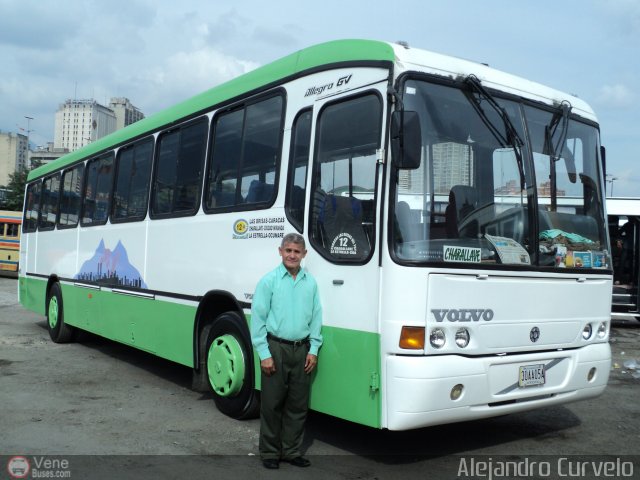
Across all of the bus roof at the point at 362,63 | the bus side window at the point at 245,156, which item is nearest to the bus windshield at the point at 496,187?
the bus roof at the point at 362,63

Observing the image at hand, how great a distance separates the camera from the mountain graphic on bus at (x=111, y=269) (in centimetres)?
869

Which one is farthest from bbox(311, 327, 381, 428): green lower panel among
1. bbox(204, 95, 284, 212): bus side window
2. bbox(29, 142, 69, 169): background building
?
bbox(29, 142, 69, 169): background building

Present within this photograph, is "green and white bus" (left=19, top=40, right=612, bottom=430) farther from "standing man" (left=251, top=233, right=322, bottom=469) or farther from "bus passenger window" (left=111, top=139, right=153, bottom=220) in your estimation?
"bus passenger window" (left=111, top=139, right=153, bottom=220)

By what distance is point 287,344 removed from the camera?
5.10 meters

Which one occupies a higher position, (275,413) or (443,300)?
(443,300)

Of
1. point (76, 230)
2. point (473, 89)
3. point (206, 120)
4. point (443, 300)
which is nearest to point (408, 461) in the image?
point (443, 300)

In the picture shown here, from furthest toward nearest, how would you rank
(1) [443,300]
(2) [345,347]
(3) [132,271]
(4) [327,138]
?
(3) [132,271] → (4) [327,138] → (2) [345,347] → (1) [443,300]

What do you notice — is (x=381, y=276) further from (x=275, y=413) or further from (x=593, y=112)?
(x=593, y=112)

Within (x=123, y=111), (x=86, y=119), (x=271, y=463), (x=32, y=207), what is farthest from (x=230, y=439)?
(x=86, y=119)

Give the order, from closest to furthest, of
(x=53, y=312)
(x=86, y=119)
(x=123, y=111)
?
(x=53, y=312)
(x=123, y=111)
(x=86, y=119)

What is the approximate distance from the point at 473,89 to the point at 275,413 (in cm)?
295

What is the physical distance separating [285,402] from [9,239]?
28.2 m

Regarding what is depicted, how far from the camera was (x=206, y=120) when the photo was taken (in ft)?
23.8

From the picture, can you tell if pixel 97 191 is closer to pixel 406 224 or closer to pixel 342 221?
pixel 342 221
